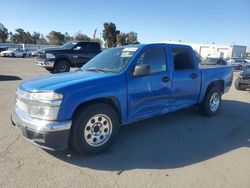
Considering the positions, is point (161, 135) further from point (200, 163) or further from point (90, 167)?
point (90, 167)

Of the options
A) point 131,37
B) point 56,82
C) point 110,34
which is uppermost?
point 110,34

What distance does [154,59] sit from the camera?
5.16m

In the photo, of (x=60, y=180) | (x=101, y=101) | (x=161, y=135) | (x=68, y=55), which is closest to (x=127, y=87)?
(x=101, y=101)

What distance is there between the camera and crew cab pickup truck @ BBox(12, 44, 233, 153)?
3.77 metres

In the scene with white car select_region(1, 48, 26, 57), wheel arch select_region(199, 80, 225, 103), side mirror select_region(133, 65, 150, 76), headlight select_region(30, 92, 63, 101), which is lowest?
white car select_region(1, 48, 26, 57)

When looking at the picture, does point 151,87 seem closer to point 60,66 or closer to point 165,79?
point 165,79

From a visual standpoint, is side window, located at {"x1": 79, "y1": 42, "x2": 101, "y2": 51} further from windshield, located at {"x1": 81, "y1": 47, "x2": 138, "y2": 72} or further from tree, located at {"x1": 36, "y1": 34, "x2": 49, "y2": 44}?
tree, located at {"x1": 36, "y1": 34, "x2": 49, "y2": 44}

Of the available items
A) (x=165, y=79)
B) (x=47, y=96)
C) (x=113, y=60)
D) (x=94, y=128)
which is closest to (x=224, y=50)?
(x=165, y=79)

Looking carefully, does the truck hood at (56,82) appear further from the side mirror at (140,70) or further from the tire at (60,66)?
the tire at (60,66)

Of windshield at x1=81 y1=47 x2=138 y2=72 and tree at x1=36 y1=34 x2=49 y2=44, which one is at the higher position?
tree at x1=36 y1=34 x2=49 y2=44

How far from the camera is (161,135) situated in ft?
17.4

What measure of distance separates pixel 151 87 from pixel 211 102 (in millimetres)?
2570

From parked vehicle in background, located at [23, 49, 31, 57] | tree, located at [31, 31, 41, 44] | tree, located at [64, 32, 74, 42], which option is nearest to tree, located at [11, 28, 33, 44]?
tree, located at [31, 31, 41, 44]

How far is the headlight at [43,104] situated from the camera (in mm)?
3709
